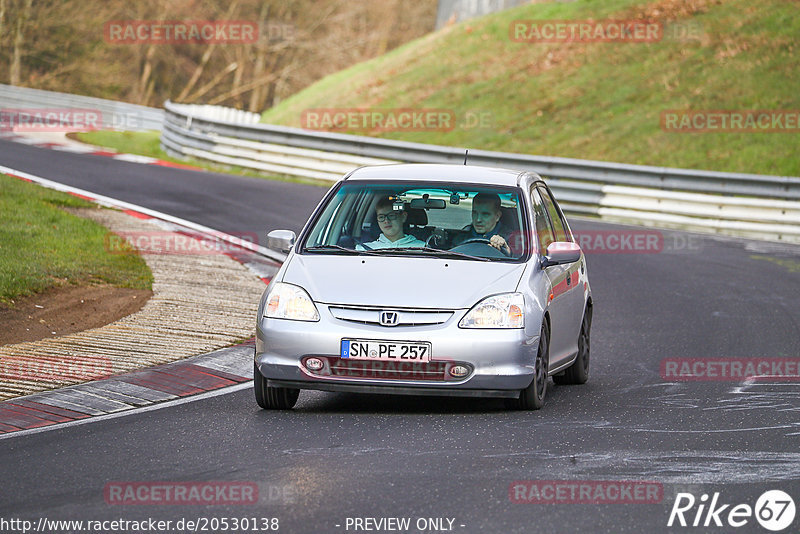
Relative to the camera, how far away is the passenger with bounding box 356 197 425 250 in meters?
8.90

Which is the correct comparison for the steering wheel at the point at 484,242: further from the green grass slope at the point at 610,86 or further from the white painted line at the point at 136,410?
the green grass slope at the point at 610,86

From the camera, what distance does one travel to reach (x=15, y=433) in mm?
7504

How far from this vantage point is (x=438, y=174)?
932cm

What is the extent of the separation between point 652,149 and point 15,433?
2392 centimetres

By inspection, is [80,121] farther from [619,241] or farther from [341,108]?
[619,241]

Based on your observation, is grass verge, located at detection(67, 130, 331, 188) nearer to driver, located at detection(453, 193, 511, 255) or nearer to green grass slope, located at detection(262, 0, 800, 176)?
green grass slope, located at detection(262, 0, 800, 176)

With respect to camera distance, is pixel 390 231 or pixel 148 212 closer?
pixel 390 231

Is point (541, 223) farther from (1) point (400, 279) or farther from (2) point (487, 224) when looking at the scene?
(1) point (400, 279)

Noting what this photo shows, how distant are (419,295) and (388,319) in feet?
0.86

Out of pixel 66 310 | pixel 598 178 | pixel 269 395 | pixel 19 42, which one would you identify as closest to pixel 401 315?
pixel 269 395

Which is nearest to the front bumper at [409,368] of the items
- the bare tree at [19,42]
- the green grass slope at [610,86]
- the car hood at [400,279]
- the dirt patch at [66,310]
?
the car hood at [400,279]

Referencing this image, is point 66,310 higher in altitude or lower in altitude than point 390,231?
lower

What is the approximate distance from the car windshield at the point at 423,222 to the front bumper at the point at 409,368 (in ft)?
2.75

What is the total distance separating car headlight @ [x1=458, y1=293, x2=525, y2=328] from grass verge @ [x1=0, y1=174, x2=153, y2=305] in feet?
17.6
